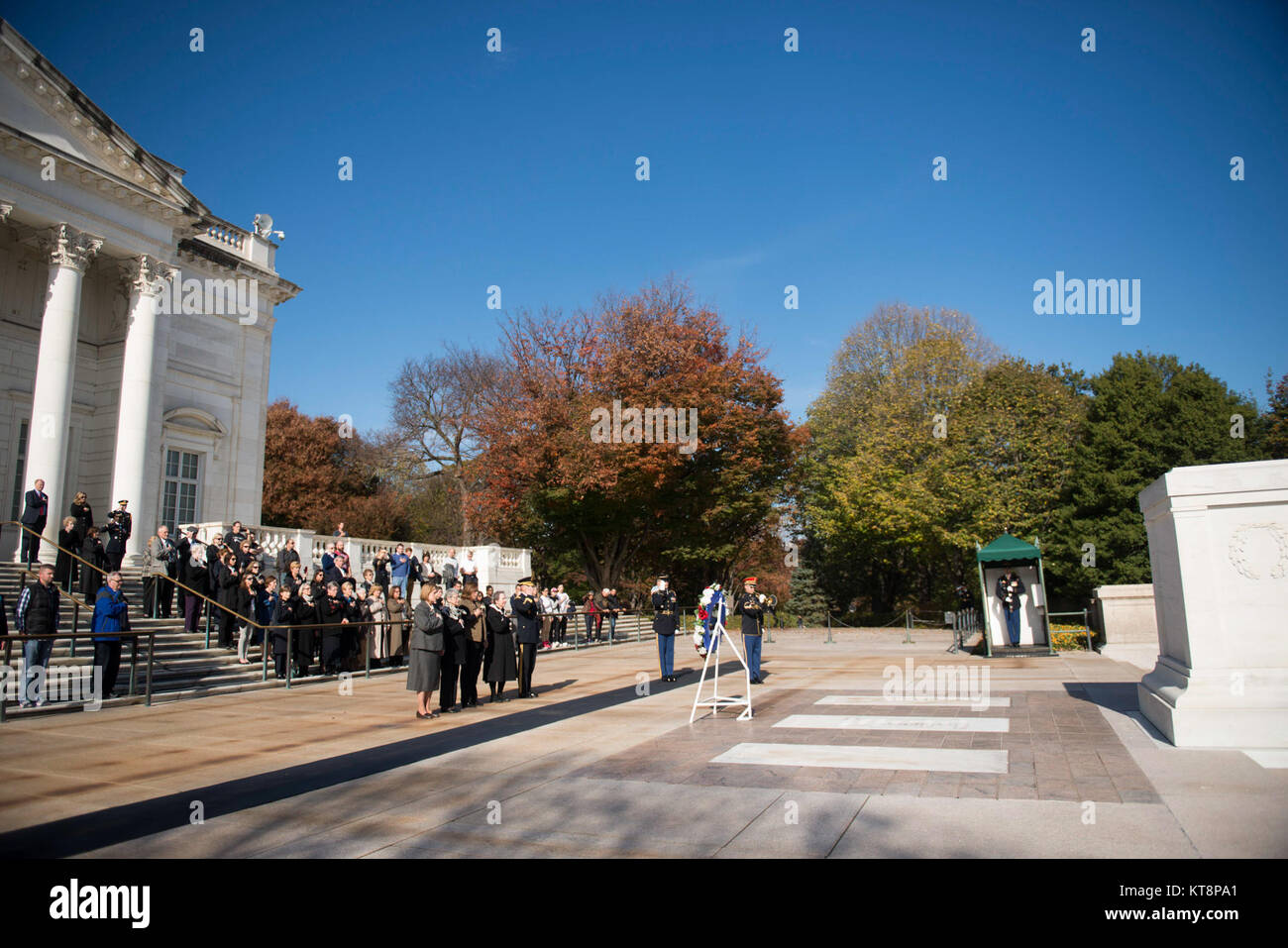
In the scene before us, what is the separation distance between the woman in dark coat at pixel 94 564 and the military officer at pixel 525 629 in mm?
9690

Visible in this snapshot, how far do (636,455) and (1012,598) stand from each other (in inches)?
640

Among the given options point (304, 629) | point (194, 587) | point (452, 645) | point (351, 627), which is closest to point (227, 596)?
point (194, 587)

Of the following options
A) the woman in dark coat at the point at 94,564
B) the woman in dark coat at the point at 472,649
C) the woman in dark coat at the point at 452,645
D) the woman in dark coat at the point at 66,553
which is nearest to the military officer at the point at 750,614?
the woman in dark coat at the point at 472,649

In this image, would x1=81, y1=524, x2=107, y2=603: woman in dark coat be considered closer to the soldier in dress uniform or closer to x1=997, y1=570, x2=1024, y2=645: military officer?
the soldier in dress uniform

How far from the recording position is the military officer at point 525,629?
13.5 m

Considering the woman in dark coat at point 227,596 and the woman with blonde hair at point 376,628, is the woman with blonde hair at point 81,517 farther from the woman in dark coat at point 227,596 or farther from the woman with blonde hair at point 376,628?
the woman with blonde hair at point 376,628

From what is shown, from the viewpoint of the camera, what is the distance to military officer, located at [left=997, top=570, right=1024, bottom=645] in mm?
21047

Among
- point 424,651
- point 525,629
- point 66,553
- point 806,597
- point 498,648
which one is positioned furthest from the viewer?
point 806,597

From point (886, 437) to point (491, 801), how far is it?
33.1 meters

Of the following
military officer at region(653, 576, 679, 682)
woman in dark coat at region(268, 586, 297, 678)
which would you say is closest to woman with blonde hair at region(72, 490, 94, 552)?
woman in dark coat at region(268, 586, 297, 678)

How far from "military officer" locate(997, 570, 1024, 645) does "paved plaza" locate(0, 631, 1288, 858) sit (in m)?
8.58

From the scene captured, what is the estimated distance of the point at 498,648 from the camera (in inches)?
→ 516

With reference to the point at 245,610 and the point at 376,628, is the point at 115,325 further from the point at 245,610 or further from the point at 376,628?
the point at 376,628

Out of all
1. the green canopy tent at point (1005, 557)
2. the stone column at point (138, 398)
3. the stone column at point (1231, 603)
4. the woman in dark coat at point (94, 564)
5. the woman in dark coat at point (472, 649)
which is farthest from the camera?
the stone column at point (138, 398)
